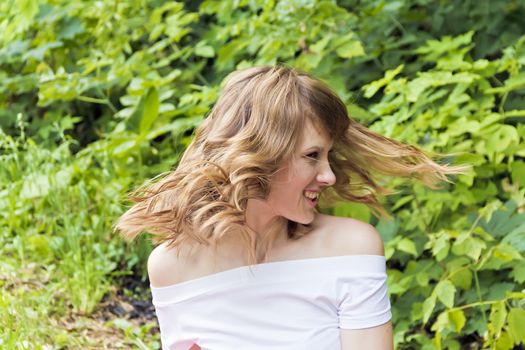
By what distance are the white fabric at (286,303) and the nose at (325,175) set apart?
0.73ft

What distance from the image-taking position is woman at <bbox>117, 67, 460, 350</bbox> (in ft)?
6.84

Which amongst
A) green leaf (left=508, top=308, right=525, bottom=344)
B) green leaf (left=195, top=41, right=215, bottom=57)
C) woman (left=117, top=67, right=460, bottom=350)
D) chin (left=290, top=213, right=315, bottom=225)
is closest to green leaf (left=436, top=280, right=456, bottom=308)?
green leaf (left=508, top=308, right=525, bottom=344)

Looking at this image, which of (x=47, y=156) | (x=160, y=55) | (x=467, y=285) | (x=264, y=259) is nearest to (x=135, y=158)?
(x=47, y=156)

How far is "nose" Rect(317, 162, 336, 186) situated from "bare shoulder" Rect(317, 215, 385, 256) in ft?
0.59

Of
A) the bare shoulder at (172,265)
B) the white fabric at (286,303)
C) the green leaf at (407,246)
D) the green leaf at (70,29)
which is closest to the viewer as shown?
the white fabric at (286,303)

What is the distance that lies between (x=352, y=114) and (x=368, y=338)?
1.49m

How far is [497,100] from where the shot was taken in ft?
13.4

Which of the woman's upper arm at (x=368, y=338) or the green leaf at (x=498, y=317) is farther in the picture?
the green leaf at (x=498, y=317)

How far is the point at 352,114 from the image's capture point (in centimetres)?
349

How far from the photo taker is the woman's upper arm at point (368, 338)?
2145mm

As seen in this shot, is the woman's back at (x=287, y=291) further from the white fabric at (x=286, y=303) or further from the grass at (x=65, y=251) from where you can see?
the grass at (x=65, y=251)

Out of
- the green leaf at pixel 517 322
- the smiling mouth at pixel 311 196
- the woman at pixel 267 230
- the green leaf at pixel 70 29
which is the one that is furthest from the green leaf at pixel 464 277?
the green leaf at pixel 70 29

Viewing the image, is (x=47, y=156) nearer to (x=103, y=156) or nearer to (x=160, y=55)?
(x=103, y=156)

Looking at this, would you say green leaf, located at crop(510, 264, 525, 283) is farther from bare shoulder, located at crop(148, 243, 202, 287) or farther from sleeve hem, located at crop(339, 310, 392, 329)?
bare shoulder, located at crop(148, 243, 202, 287)
